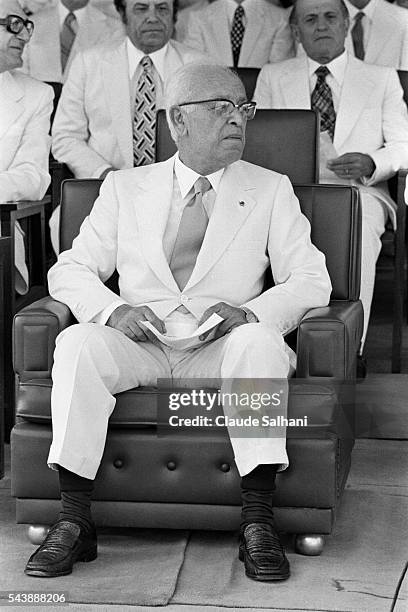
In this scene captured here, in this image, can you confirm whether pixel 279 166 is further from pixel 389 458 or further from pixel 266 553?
pixel 266 553

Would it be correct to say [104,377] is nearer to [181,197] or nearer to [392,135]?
[181,197]

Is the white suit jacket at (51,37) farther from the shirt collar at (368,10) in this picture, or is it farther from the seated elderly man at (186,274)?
Result: the seated elderly man at (186,274)

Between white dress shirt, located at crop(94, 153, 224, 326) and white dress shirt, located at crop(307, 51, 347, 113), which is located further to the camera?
→ white dress shirt, located at crop(307, 51, 347, 113)

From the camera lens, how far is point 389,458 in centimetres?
340

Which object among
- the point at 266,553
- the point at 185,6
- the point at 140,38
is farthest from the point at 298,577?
the point at 185,6

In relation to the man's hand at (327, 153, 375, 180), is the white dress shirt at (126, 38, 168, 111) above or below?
above

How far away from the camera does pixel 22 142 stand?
4.12 meters

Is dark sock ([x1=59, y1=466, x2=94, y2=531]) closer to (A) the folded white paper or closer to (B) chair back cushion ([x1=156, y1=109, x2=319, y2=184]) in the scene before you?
(A) the folded white paper

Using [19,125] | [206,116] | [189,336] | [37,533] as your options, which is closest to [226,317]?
[189,336]

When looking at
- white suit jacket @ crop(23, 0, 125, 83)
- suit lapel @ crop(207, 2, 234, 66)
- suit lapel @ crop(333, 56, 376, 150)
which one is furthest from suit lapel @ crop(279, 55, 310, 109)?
white suit jacket @ crop(23, 0, 125, 83)

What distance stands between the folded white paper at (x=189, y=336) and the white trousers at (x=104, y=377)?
6cm

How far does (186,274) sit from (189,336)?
26 centimetres

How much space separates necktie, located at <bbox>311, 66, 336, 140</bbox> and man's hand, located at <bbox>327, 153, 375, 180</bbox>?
0.70 feet

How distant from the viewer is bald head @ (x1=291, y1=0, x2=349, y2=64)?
187 inches
